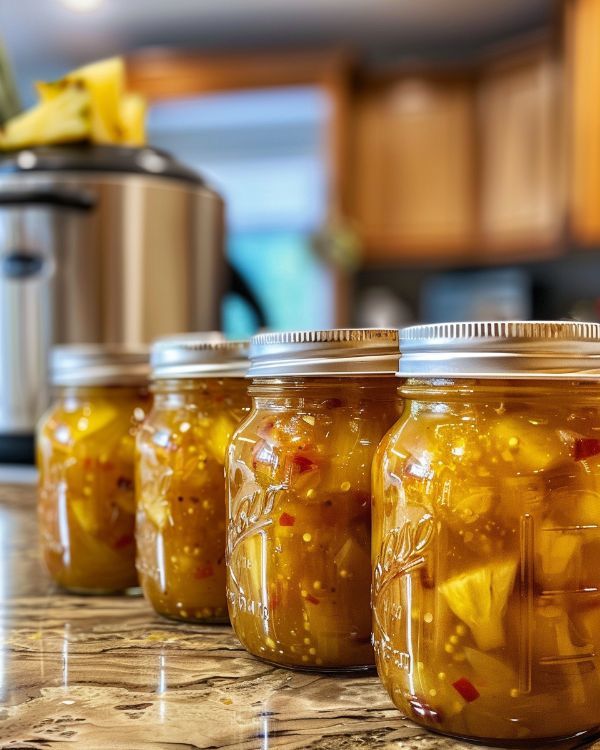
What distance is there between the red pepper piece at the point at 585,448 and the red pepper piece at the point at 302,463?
142 millimetres

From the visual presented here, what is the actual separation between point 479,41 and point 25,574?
3.13 meters

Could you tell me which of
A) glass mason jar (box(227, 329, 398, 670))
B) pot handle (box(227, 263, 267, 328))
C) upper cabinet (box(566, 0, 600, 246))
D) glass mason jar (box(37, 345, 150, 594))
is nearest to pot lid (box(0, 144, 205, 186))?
pot handle (box(227, 263, 267, 328))

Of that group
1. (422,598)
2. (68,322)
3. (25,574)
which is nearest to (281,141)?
(68,322)

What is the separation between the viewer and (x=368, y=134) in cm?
339

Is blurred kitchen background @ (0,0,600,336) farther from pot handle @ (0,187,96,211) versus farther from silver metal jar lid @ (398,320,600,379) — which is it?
silver metal jar lid @ (398,320,600,379)

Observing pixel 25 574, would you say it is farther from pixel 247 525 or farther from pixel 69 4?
pixel 69 4

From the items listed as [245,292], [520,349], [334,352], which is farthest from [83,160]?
[520,349]

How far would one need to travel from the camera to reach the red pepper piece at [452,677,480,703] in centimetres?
40

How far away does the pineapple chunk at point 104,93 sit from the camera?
1.07 metres

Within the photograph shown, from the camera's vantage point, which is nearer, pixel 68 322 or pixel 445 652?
pixel 445 652

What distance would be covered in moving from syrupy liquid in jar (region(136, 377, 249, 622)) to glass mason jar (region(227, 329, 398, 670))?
0.08 m

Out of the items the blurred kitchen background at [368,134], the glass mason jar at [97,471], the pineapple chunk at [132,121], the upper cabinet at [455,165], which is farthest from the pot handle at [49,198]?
the upper cabinet at [455,165]

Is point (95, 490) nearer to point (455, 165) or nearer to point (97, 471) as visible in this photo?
point (97, 471)

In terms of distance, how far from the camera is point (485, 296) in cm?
335
